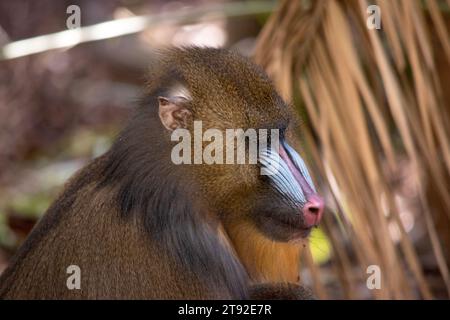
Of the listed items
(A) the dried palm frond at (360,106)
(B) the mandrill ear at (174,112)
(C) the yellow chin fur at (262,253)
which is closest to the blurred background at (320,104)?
(A) the dried palm frond at (360,106)

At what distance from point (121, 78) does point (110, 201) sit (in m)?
7.32

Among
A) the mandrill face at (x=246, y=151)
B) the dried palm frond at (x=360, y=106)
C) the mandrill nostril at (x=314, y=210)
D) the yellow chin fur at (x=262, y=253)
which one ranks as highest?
the dried palm frond at (x=360, y=106)

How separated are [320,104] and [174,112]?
1706mm

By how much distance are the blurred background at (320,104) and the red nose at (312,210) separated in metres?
0.70

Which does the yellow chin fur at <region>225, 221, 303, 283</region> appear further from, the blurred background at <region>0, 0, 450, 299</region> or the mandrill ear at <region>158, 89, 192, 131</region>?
the blurred background at <region>0, 0, 450, 299</region>

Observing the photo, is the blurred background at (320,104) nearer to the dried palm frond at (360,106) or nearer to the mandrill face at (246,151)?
the dried palm frond at (360,106)

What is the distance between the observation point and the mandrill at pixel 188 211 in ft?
12.5

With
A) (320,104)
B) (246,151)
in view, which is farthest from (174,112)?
(320,104)

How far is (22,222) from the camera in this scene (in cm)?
806

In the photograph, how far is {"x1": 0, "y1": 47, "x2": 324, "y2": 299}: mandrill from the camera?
12.5 ft

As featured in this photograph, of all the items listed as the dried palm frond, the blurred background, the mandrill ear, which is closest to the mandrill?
the mandrill ear

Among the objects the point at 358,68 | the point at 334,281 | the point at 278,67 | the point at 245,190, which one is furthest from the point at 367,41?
the point at 334,281

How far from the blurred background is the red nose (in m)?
0.70

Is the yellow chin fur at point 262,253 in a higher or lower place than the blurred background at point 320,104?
lower
